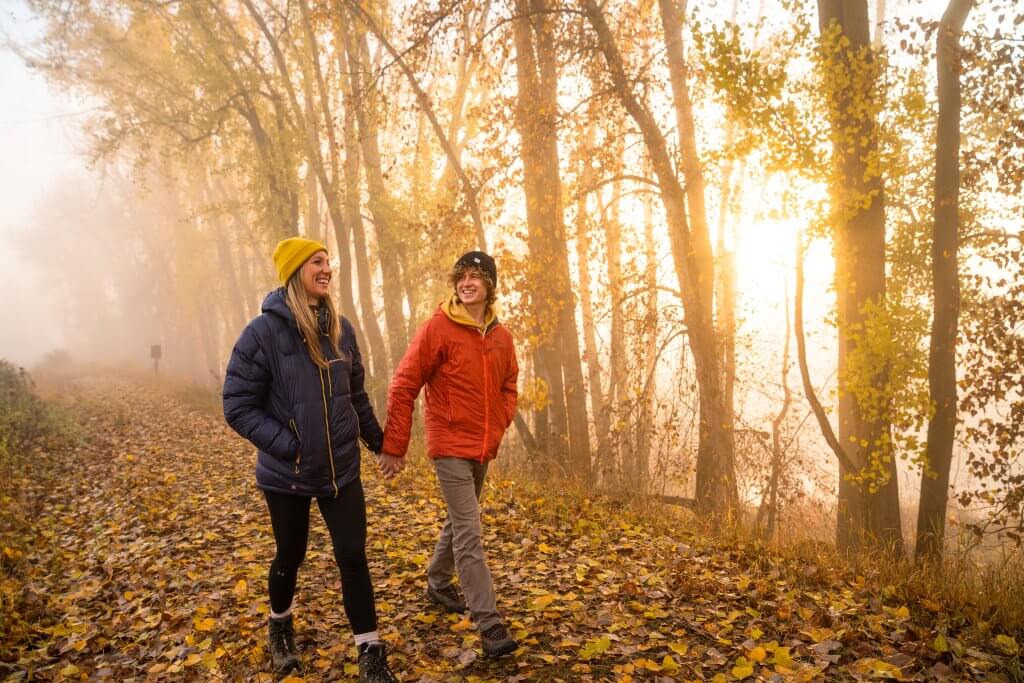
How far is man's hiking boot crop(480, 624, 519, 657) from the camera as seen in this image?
3600 millimetres

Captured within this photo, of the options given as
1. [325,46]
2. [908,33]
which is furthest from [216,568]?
[325,46]

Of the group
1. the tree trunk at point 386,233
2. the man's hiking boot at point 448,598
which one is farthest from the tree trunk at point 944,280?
the tree trunk at point 386,233

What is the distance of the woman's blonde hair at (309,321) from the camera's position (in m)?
3.26

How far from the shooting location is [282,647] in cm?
370

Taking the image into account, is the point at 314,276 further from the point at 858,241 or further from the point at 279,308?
the point at 858,241

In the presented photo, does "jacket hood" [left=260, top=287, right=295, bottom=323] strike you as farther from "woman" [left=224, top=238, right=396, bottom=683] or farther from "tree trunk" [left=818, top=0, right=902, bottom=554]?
"tree trunk" [left=818, top=0, right=902, bottom=554]

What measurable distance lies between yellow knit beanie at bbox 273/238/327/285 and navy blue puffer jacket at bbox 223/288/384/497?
5.4 inches

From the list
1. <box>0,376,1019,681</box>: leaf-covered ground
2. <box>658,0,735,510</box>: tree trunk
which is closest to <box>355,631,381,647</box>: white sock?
<box>0,376,1019,681</box>: leaf-covered ground

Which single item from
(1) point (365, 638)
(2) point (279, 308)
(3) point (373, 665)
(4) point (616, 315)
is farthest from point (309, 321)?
(4) point (616, 315)

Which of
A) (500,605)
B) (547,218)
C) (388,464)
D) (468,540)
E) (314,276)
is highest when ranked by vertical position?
(547,218)

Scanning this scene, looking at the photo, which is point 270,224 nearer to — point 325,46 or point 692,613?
point 325,46

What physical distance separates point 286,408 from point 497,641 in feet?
5.86

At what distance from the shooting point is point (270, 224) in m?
16.9

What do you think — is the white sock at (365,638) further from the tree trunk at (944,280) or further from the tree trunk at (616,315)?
the tree trunk at (944,280)
